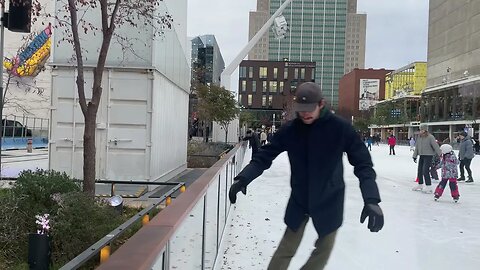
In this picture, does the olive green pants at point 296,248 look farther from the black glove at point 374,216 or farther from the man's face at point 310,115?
the man's face at point 310,115

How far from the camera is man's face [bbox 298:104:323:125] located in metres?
2.89

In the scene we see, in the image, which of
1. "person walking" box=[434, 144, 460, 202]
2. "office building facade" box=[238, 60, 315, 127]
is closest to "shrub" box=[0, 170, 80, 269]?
"person walking" box=[434, 144, 460, 202]

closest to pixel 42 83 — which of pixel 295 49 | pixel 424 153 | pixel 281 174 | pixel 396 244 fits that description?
pixel 281 174

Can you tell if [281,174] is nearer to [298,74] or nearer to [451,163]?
[451,163]

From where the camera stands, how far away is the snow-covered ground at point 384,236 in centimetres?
509

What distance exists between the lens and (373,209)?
2752 mm

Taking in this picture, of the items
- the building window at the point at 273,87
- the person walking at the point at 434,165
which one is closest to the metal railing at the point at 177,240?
the person walking at the point at 434,165

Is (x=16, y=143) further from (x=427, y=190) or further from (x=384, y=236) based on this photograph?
(x=384, y=236)

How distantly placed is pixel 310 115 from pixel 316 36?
101465 mm

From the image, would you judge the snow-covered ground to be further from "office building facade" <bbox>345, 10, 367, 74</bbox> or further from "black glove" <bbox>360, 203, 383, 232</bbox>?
"office building facade" <bbox>345, 10, 367, 74</bbox>

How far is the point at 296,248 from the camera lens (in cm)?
321

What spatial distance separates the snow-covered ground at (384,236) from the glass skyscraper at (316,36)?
5520 centimetres

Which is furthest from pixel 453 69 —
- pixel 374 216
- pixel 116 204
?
pixel 374 216

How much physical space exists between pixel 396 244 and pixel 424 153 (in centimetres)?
634
